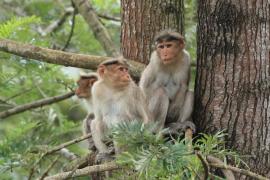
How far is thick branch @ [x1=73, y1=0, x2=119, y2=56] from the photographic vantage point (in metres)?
8.86

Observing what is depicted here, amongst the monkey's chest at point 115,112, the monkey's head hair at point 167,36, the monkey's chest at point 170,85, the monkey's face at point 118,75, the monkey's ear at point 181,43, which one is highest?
the monkey's head hair at point 167,36

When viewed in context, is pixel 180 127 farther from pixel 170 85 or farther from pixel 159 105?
pixel 170 85

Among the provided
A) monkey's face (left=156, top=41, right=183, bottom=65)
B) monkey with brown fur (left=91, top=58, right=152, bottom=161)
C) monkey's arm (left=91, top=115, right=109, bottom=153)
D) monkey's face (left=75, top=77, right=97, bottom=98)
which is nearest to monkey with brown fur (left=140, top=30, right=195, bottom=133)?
monkey's face (left=156, top=41, right=183, bottom=65)

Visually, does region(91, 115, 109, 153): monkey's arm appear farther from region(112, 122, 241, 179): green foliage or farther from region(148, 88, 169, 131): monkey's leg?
region(112, 122, 241, 179): green foliage

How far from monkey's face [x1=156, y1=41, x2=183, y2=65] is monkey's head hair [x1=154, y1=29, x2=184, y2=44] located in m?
0.06

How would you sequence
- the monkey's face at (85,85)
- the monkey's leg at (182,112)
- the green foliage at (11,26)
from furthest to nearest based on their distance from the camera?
the monkey's face at (85,85) < the green foliage at (11,26) < the monkey's leg at (182,112)

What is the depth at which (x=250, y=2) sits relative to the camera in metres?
5.96

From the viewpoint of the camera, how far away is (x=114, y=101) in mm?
7324

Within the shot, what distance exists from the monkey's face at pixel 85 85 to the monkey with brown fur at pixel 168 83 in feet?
5.83

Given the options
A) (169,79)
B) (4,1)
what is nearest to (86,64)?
(169,79)

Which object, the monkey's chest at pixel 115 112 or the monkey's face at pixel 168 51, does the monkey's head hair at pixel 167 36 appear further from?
the monkey's chest at pixel 115 112

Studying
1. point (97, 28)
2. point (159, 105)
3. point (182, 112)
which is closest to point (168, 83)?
point (159, 105)

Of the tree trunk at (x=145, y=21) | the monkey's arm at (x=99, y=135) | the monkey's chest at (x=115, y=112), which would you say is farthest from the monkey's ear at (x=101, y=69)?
the monkey's arm at (x=99, y=135)

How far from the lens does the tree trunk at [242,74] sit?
19.5ft
